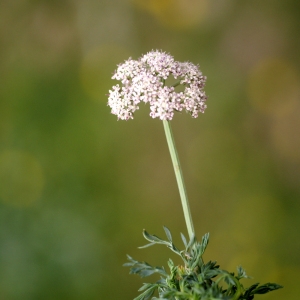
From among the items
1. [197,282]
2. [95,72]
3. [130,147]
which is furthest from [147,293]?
[95,72]

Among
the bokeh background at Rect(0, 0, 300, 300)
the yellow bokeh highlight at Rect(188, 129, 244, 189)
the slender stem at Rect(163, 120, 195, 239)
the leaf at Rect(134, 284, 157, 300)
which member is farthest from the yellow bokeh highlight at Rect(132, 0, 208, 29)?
the leaf at Rect(134, 284, 157, 300)

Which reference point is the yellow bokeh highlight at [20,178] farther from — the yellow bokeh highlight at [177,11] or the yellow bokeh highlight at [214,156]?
the yellow bokeh highlight at [177,11]

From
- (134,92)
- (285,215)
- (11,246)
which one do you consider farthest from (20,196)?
(285,215)

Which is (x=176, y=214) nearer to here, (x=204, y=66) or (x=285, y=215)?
(x=285, y=215)

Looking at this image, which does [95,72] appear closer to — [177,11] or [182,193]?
[177,11]

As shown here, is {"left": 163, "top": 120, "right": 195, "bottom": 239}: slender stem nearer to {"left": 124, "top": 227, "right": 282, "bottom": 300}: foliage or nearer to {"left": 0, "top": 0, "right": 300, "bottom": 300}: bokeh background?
{"left": 124, "top": 227, "right": 282, "bottom": 300}: foliage

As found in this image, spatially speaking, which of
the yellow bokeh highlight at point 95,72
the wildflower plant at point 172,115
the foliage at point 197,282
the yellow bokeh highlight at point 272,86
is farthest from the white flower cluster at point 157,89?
the yellow bokeh highlight at point 272,86
